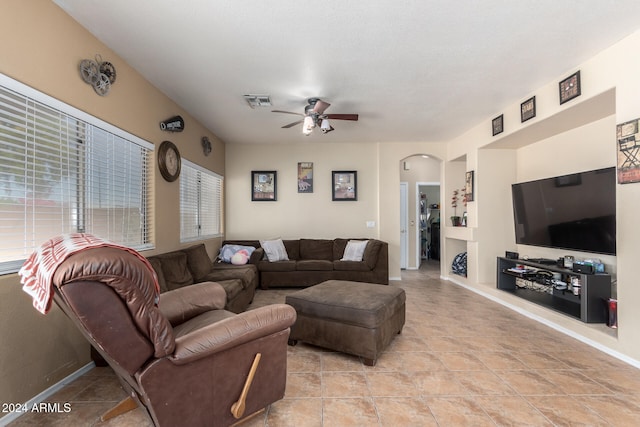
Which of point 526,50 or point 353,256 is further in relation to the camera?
point 353,256

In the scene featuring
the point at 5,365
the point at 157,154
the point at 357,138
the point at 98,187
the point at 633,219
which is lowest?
the point at 5,365

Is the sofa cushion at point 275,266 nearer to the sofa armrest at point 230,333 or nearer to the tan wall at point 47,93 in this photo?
the tan wall at point 47,93

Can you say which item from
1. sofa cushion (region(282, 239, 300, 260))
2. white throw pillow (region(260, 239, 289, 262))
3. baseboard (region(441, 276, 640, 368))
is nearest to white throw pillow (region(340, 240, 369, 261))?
sofa cushion (region(282, 239, 300, 260))

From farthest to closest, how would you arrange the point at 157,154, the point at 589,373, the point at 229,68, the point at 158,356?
1. the point at 157,154
2. the point at 229,68
3. the point at 589,373
4. the point at 158,356

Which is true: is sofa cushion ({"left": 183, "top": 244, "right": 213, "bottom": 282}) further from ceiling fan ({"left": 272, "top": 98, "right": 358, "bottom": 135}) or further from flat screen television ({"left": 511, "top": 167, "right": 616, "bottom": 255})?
flat screen television ({"left": 511, "top": 167, "right": 616, "bottom": 255})

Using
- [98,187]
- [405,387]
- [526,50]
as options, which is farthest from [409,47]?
[98,187]

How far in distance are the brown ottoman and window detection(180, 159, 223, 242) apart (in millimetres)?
2226

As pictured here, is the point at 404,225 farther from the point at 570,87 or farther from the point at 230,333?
the point at 230,333

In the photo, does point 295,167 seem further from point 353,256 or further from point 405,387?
point 405,387

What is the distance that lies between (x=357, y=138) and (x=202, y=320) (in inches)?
166

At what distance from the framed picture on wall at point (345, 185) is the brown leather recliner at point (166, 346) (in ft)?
13.4

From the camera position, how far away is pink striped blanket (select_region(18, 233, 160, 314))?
1064mm

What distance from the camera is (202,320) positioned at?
1980 millimetres

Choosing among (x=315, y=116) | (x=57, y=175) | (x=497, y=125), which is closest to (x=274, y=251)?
(x=315, y=116)
